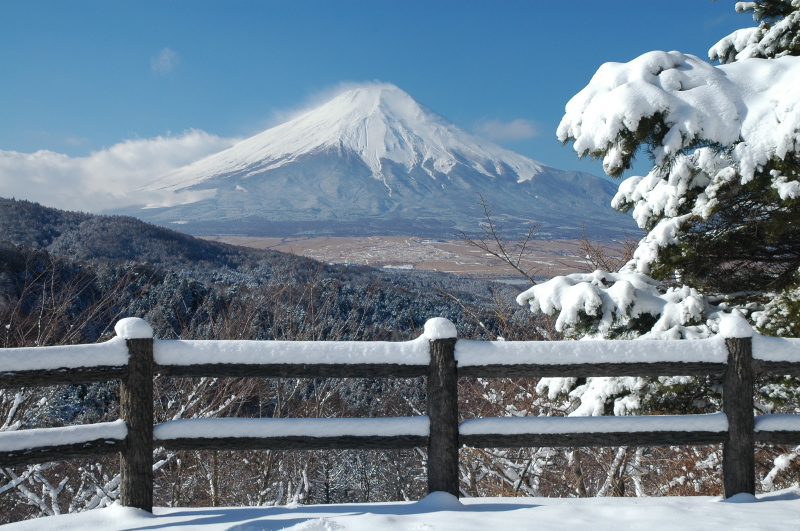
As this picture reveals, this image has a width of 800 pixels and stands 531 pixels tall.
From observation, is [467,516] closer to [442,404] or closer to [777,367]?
[442,404]

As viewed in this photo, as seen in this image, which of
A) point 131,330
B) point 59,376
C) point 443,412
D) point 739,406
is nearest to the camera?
point 59,376

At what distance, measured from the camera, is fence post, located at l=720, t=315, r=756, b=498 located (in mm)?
3834

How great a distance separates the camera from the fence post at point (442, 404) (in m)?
3.73

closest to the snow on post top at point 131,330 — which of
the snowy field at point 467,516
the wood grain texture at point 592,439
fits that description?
the snowy field at point 467,516

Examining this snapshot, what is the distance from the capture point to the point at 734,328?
3.80m

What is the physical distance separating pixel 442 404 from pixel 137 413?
6.25 feet

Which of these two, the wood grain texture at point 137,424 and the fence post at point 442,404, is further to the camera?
the fence post at point 442,404

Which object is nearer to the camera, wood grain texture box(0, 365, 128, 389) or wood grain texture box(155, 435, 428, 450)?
wood grain texture box(0, 365, 128, 389)

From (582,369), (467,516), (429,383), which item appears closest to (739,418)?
(582,369)

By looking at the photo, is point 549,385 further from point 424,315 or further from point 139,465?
point 424,315

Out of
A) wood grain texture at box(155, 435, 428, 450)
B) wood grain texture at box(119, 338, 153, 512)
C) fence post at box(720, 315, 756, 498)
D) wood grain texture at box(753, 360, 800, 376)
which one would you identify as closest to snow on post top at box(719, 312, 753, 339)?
fence post at box(720, 315, 756, 498)

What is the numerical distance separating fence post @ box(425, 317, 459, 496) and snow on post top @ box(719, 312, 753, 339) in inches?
70.6

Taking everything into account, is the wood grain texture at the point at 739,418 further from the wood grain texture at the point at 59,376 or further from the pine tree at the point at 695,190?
the wood grain texture at the point at 59,376

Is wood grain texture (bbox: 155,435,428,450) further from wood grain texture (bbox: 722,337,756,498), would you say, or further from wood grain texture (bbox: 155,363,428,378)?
wood grain texture (bbox: 722,337,756,498)
